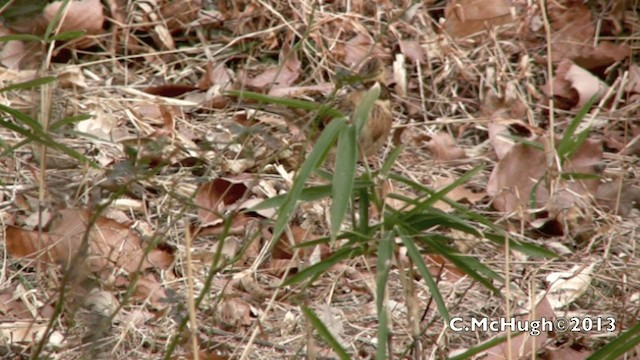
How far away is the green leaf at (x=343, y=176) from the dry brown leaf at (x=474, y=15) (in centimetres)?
197

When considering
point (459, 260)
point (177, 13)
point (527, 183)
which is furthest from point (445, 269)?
point (177, 13)

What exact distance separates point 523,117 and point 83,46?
4.83 ft

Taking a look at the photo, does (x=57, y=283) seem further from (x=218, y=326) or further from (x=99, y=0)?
(x=99, y=0)

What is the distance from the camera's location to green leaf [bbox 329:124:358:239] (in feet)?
5.17

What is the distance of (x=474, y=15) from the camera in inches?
141

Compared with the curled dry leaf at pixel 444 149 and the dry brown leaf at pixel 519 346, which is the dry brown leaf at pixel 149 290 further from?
the curled dry leaf at pixel 444 149

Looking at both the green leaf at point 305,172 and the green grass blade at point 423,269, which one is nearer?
the green leaf at point 305,172

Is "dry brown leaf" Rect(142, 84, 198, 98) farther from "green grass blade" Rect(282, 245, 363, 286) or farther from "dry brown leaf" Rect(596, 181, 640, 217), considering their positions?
"green grass blade" Rect(282, 245, 363, 286)

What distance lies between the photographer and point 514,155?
2840 millimetres

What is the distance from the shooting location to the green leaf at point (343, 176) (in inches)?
62.0

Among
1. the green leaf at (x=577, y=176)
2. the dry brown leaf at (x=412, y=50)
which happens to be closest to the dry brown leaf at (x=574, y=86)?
the dry brown leaf at (x=412, y=50)

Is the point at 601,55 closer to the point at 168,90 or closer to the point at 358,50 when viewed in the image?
the point at 358,50

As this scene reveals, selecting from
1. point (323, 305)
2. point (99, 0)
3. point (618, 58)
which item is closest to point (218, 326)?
point (323, 305)

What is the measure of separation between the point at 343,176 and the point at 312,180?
1.13m
